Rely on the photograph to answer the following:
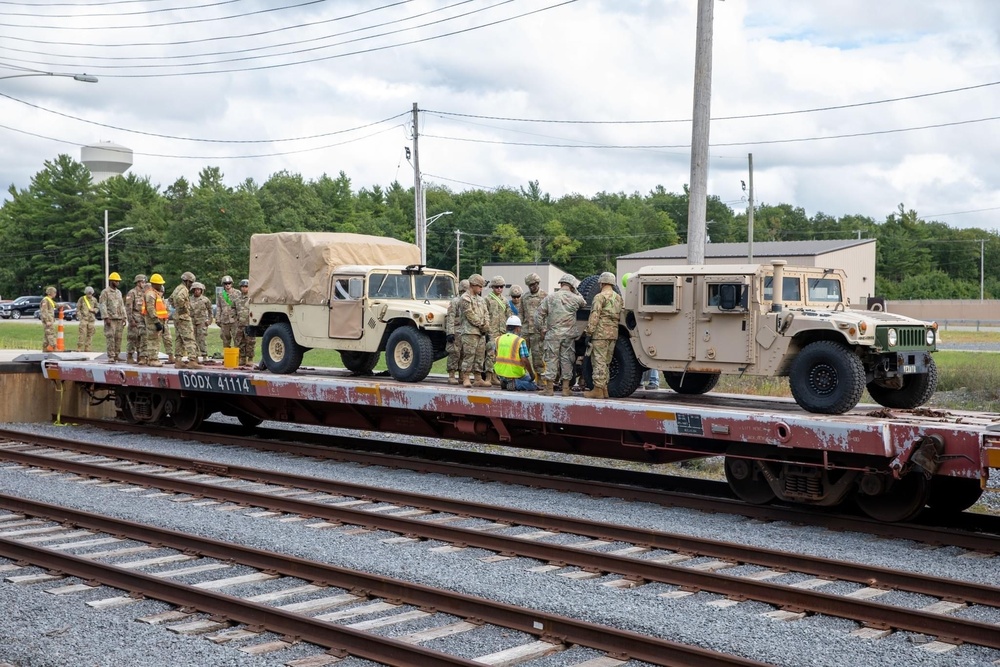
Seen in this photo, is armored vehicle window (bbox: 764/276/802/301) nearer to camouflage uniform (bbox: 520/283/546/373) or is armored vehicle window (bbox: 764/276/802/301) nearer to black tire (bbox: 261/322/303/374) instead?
camouflage uniform (bbox: 520/283/546/373)

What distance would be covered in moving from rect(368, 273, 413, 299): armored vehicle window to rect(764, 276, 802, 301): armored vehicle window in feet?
18.5

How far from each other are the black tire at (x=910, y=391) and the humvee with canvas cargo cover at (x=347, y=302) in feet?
18.9

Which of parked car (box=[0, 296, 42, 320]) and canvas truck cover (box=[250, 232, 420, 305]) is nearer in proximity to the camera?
canvas truck cover (box=[250, 232, 420, 305])

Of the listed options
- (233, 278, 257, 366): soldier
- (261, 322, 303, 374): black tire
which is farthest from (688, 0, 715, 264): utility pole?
(233, 278, 257, 366): soldier

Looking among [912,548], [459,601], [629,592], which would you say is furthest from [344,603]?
[912,548]

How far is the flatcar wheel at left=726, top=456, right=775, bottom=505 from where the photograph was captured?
10.9 meters

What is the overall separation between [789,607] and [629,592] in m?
1.15

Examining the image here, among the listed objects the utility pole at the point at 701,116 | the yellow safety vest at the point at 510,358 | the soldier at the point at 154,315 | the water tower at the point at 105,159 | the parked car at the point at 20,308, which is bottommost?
the yellow safety vest at the point at 510,358

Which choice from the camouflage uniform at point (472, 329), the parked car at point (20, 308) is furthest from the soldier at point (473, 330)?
the parked car at point (20, 308)

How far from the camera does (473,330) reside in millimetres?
13898

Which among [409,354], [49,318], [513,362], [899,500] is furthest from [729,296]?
[49,318]

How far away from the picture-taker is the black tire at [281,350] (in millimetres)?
15656

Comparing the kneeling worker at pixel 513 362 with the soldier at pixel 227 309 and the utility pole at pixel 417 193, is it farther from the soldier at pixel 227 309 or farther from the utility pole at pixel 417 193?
the utility pole at pixel 417 193

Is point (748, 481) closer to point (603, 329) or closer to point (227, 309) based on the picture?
point (603, 329)
